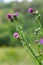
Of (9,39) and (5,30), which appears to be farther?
(5,30)

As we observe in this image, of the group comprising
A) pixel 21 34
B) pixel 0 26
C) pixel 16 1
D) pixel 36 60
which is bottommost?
pixel 16 1

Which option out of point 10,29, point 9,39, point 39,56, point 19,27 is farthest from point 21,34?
point 10,29

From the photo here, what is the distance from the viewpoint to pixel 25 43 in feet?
5.61

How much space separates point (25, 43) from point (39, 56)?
0.40ft

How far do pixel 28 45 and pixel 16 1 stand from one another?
3481 cm

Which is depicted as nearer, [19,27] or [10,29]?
[19,27]

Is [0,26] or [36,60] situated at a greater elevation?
[36,60]

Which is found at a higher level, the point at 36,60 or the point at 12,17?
the point at 12,17

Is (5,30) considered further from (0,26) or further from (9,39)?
(9,39)

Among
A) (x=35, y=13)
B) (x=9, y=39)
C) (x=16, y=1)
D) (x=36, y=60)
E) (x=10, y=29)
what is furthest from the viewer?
(x=16, y=1)

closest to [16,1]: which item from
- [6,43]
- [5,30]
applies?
[5,30]

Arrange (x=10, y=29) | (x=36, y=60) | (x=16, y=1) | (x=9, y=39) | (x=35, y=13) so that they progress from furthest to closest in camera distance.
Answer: (x=16, y=1), (x=10, y=29), (x=9, y=39), (x=35, y=13), (x=36, y=60)

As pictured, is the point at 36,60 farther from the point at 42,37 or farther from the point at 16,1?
the point at 16,1

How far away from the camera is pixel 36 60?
1.70m
